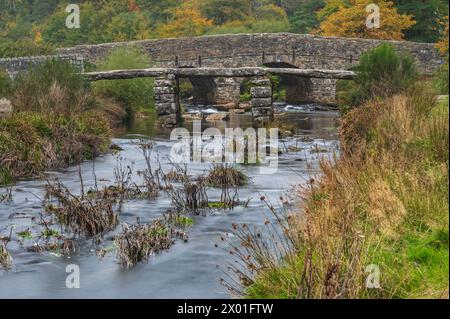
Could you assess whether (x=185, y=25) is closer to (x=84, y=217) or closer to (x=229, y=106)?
(x=229, y=106)

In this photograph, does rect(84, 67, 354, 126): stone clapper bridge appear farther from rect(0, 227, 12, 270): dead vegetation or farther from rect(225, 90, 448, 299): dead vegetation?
rect(0, 227, 12, 270): dead vegetation

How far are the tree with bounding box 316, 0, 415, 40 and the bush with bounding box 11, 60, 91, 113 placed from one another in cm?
1815

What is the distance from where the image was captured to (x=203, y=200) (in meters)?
11.5

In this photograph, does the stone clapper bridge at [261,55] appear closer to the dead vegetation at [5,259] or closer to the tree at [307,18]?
the tree at [307,18]

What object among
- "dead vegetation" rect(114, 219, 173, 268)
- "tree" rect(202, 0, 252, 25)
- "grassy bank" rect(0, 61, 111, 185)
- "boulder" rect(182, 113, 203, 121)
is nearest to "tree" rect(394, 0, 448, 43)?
"boulder" rect(182, 113, 203, 121)

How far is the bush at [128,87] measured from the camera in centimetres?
2553

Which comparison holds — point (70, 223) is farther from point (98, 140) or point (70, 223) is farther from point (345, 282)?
point (98, 140)

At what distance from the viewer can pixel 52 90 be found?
1858 centimetres

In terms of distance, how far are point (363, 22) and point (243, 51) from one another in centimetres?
633

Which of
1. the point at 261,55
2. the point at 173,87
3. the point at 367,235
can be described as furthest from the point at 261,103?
the point at 367,235

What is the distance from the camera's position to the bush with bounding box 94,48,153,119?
25531 millimetres

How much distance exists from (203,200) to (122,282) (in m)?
3.40

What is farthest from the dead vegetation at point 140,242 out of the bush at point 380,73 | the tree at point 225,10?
the tree at point 225,10
